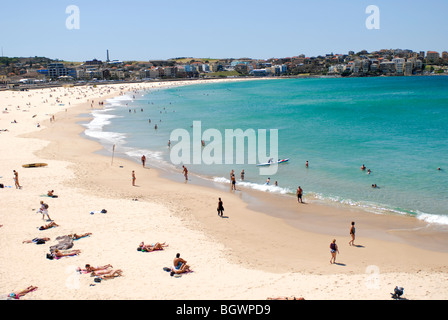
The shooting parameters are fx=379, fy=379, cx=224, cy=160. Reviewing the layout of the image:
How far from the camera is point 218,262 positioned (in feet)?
38.6

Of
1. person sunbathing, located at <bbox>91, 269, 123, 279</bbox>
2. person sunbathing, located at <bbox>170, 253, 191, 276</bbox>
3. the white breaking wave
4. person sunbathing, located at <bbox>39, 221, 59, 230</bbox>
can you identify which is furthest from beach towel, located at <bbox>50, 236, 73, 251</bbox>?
the white breaking wave

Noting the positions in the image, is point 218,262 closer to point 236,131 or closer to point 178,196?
point 178,196

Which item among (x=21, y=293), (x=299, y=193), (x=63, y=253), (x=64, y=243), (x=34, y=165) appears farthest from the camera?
(x=34, y=165)

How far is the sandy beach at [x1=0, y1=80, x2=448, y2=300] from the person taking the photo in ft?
32.9

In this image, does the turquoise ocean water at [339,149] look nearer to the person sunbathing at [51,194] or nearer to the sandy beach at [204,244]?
the sandy beach at [204,244]

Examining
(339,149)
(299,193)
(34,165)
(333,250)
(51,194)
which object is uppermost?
(34,165)

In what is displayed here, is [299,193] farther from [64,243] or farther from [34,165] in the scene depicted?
[34,165]

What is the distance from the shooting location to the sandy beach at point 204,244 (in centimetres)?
1003

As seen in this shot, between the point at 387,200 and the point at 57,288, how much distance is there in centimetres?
1505

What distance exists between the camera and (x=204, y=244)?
43.4 feet

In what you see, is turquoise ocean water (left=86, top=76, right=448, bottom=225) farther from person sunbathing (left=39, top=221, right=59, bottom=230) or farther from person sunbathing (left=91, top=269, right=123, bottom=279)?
person sunbathing (left=91, top=269, right=123, bottom=279)

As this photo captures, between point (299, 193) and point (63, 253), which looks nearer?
point (63, 253)

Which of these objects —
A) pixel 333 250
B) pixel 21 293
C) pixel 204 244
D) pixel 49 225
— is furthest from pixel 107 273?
pixel 333 250

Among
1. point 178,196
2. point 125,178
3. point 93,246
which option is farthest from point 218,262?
point 125,178
